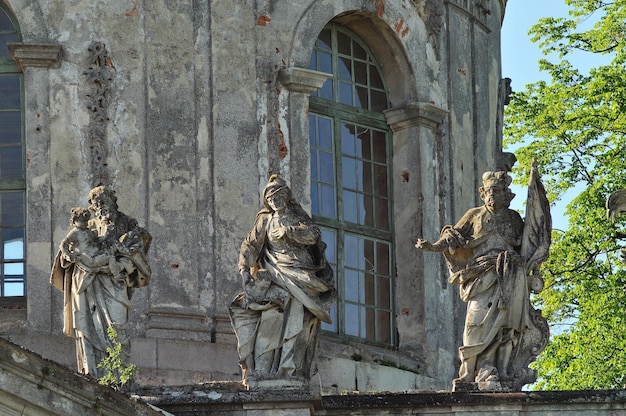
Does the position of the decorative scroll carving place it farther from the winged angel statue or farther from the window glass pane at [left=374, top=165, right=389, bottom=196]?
the winged angel statue

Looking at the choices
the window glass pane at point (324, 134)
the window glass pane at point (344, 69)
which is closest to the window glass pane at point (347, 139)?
the window glass pane at point (324, 134)

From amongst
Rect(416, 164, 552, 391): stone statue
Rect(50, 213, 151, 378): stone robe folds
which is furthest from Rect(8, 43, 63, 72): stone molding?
Rect(416, 164, 552, 391): stone statue

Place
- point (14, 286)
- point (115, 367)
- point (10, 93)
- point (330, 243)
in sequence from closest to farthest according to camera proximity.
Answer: point (115, 367) → point (14, 286) → point (10, 93) → point (330, 243)

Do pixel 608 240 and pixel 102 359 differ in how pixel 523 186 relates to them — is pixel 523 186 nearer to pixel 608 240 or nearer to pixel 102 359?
pixel 608 240

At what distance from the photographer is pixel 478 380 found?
27062 mm

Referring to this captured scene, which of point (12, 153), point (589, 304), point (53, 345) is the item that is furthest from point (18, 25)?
point (589, 304)

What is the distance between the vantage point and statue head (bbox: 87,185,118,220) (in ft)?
89.6

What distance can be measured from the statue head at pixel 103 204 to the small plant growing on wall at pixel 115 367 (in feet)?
4.30

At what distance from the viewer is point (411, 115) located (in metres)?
33.4

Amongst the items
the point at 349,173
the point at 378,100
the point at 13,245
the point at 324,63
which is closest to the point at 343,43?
the point at 324,63

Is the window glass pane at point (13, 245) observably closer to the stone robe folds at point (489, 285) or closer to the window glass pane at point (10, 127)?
the window glass pane at point (10, 127)

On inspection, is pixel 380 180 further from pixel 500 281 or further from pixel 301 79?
pixel 500 281

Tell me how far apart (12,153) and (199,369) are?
11.6ft

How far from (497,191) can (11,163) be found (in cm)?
648
